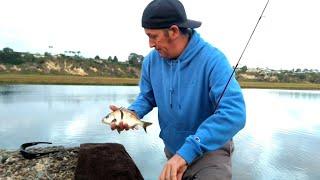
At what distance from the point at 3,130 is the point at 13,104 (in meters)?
11.6

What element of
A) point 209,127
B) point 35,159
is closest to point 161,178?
point 209,127

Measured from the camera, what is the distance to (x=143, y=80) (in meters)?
4.80

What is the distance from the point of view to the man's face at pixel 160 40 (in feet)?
13.3

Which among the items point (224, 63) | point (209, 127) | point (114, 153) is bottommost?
point (114, 153)

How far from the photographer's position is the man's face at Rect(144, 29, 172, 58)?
4039 millimetres

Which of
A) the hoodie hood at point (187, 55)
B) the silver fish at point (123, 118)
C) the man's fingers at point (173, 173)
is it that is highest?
the hoodie hood at point (187, 55)

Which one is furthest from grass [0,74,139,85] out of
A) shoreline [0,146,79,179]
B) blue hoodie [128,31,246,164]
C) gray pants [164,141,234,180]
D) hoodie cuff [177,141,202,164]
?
hoodie cuff [177,141,202,164]

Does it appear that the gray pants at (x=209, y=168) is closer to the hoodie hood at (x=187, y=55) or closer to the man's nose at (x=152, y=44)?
the hoodie hood at (x=187, y=55)

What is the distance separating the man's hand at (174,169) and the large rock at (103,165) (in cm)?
570

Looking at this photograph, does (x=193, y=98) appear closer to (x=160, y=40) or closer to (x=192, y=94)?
(x=192, y=94)

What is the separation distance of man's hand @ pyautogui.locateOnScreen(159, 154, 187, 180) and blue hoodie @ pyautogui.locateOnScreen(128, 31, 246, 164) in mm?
42

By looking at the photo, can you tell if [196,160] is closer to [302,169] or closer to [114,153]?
[114,153]

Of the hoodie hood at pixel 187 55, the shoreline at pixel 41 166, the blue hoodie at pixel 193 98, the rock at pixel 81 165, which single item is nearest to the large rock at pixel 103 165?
the rock at pixel 81 165

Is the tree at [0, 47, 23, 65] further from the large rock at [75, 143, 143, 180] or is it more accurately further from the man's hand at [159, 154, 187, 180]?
the man's hand at [159, 154, 187, 180]
